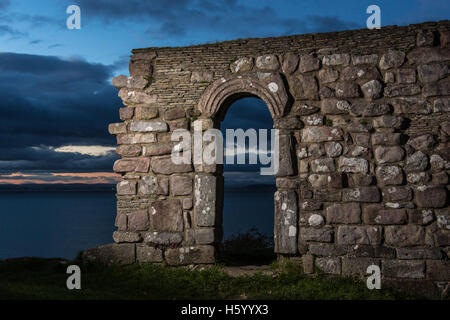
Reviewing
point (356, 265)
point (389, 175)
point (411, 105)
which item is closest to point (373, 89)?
point (411, 105)

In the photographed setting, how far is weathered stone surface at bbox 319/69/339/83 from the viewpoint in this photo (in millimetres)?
6805

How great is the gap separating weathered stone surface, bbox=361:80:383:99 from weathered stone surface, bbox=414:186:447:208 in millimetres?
1615

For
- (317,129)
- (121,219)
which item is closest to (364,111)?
(317,129)

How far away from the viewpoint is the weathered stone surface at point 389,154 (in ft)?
21.2

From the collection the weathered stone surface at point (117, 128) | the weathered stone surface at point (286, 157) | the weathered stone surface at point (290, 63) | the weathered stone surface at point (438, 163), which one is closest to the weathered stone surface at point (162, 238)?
the weathered stone surface at point (117, 128)

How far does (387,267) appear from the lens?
20.8ft

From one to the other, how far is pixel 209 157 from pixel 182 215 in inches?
43.3

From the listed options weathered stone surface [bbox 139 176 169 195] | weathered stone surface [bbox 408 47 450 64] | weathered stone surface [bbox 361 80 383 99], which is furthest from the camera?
weathered stone surface [bbox 139 176 169 195]

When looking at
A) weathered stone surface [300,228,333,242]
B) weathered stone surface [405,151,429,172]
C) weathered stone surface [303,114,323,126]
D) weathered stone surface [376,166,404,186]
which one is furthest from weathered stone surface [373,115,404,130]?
weathered stone surface [300,228,333,242]

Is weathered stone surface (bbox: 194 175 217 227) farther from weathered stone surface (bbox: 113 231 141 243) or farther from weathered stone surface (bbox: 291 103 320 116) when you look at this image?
weathered stone surface (bbox: 291 103 320 116)

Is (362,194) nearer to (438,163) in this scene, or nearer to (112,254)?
(438,163)

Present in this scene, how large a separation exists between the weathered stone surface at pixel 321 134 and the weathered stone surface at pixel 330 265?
6.25ft

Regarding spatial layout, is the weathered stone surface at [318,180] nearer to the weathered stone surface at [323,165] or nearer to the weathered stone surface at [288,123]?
the weathered stone surface at [323,165]

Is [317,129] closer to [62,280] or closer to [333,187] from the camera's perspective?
[333,187]
